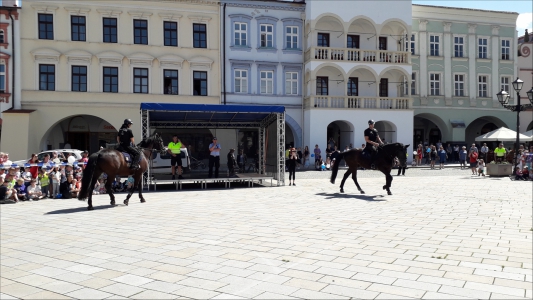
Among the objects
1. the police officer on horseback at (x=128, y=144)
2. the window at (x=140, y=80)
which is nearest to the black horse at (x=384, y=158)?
the police officer on horseback at (x=128, y=144)

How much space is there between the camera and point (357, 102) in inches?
1389

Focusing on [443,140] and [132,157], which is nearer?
[132,157]

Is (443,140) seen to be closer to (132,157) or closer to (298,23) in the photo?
(298,23)

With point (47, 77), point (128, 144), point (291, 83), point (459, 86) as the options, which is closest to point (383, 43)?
point (459, 86)

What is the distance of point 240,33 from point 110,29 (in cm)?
899

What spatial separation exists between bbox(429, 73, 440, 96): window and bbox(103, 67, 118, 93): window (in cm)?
2497

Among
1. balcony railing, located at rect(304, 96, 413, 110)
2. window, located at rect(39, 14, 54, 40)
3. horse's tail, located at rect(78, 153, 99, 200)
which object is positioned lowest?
Answer: horse's tail, located at rect(78, 153, 99, 200)

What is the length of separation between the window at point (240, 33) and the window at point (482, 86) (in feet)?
67.5

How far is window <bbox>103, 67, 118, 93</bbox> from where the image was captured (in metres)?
31.8

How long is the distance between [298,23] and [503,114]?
19.5m

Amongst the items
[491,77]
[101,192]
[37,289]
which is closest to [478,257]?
[37,289]

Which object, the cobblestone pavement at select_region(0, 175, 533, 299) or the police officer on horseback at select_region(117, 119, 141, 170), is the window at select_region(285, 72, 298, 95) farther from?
the cobblestone pavement at select_region(0, 175, 533, 299)

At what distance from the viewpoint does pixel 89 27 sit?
31.2m

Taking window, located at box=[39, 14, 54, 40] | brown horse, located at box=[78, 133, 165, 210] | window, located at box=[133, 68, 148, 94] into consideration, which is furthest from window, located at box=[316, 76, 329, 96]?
brown horse, located at box=[78, 133, 165, 210]
